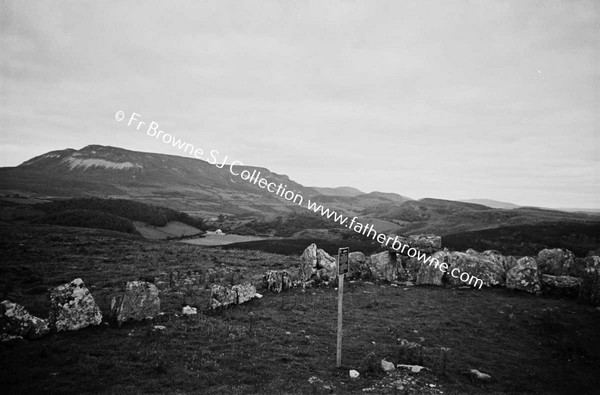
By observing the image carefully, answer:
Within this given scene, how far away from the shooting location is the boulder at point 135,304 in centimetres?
1431

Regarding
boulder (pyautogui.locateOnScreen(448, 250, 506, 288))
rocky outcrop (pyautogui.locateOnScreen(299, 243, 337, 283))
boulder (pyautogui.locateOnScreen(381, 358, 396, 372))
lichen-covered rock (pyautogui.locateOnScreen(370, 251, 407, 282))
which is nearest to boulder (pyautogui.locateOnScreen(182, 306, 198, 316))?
boulder (pyautogui.locateOnScreen(381, 358, 396, 372))

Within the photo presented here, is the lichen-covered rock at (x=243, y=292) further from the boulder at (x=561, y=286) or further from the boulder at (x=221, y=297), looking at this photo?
the boulder at (x=561, y=286)

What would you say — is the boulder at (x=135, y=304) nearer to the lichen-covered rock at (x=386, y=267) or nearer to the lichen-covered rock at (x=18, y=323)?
the lichen-covered rock at (x=18, y=323)

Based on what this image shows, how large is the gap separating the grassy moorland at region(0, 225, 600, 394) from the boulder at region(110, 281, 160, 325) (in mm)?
659

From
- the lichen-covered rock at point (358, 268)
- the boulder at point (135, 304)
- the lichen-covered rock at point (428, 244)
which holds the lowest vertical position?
the lichen-covered rock at point (358, 268)

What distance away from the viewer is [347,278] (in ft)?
95.6

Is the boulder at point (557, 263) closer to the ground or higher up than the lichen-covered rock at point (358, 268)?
higher up

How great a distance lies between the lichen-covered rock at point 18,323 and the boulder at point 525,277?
30.9 metres

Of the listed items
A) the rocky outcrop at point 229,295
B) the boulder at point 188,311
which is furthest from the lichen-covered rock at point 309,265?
the boulder at point 188,311

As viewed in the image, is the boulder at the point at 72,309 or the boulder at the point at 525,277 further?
the boulder at the point at 525,277

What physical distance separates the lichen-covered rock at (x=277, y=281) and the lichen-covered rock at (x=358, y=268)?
26.0 ft

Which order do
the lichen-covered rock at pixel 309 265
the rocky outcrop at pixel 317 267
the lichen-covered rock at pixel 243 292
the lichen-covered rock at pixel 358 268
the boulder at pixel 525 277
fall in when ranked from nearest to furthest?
the lichen-covered rock at pixel 243 292 → the boulder at pixel 525 277 → the rocky outcrop at pixel 317 267 → the lichen-covered rock at pixel 309 265 → the lichen-covered rock at pixel 358 268

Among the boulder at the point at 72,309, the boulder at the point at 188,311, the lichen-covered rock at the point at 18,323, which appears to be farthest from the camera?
the boulder at the point at 188,311

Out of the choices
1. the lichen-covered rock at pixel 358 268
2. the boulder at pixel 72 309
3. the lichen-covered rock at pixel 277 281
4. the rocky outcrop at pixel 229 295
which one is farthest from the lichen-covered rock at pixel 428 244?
the boulder at pixel 72 309
